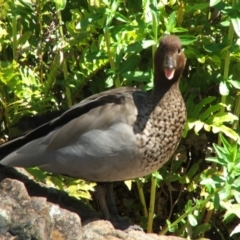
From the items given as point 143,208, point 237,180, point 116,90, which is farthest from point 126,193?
point 237,180

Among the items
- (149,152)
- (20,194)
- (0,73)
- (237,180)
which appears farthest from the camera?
(0,73)

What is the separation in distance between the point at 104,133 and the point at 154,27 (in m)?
0.78

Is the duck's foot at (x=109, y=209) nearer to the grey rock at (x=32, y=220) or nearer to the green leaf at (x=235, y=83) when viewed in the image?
the grey rock at (x=32, y=220)

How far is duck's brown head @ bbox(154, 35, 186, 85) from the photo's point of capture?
5.17 metres

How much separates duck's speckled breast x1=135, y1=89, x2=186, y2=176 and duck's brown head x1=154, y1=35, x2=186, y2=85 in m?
0.18

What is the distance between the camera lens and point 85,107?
17.3 feet

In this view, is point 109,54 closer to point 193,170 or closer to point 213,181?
point 193,170

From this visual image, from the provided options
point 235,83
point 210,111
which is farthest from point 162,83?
point 235,83

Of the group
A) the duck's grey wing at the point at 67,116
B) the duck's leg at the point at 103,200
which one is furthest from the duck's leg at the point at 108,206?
the duck's grey wing at the point at 67,116

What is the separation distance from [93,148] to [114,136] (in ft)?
0.56

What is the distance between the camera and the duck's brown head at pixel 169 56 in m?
5.17

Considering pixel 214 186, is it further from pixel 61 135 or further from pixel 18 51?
pixel 18 51

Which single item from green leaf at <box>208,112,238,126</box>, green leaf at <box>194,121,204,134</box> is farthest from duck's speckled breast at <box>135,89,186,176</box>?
green leaf at <box>208,112,238,126</box>

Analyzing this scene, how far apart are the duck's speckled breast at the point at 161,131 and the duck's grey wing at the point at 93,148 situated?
69 millimetres
